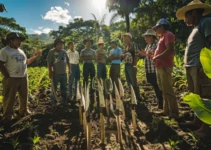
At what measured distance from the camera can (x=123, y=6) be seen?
2433cm

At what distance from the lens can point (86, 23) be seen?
48.8 meters

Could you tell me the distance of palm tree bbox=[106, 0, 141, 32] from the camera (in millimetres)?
24141

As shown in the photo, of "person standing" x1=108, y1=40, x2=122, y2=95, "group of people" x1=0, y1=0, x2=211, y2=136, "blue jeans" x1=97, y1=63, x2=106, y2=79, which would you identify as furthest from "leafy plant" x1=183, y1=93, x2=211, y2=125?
"blue jeans" x1=97, y1=63, x2=106, y2=79

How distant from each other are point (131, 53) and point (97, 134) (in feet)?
9.03

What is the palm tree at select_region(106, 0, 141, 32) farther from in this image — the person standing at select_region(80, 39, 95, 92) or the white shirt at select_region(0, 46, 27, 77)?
the white shirt at select_region(0, 46, 27, 77)

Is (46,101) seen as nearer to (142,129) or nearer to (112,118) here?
(112,118)

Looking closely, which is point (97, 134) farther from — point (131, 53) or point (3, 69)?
point (131, 53)

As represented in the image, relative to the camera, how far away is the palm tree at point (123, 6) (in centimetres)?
2414

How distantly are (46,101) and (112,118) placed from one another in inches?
106

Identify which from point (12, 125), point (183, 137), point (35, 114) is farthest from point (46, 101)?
point (183, 137)

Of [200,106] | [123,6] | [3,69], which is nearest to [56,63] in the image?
[3,69]

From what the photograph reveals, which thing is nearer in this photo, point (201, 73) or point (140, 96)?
point (201, 73)

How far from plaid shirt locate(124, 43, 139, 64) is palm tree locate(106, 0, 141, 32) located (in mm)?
18033

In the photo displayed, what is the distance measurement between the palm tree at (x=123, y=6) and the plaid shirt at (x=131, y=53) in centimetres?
1803
